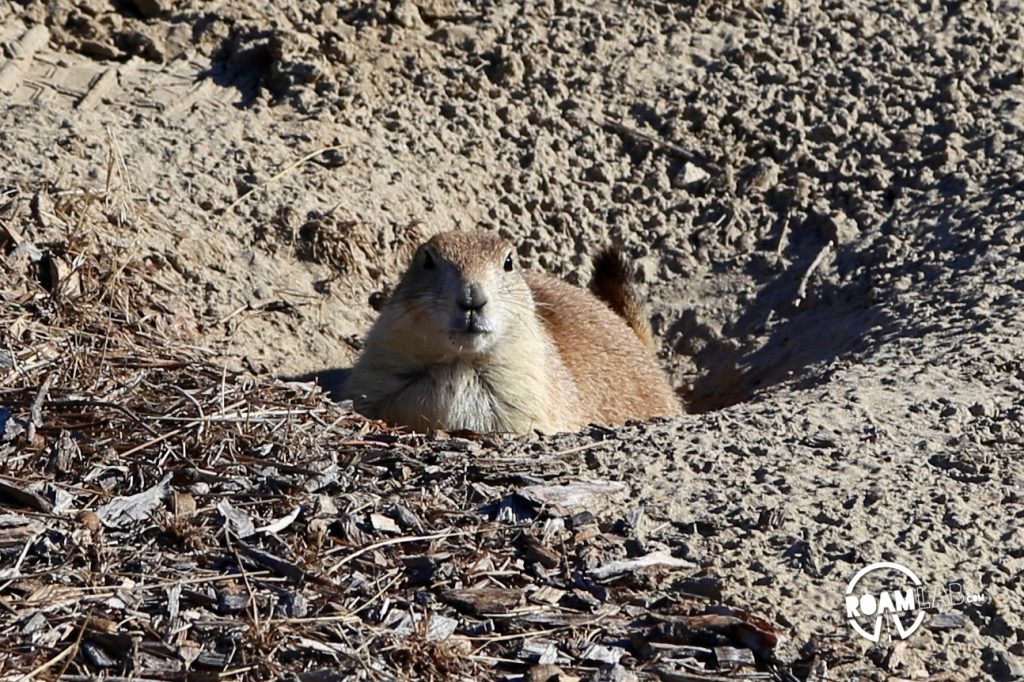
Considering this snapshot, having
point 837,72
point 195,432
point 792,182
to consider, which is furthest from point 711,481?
point 837,72

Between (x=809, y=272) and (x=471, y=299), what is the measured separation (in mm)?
2435

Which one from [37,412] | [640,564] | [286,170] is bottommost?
[37,412]

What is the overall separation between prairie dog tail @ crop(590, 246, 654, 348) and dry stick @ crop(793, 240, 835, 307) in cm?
77

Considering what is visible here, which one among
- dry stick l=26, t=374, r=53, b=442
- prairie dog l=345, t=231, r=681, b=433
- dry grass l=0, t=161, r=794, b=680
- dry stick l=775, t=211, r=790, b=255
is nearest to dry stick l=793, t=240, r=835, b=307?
dry stick l=775, t=211, r=790, b=255

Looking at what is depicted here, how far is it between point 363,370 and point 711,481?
6.12 ft

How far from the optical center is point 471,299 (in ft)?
18.0

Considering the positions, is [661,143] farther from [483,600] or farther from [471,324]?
[483,600]

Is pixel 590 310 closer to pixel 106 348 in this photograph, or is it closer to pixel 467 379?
pixel 467 379

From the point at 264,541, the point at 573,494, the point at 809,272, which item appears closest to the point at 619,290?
the point at 809,272

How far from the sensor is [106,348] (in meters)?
5.16

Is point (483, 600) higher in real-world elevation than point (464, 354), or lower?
lower

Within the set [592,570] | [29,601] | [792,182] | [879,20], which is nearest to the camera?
[29,601]

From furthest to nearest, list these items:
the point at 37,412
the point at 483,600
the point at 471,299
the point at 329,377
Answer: the point at 329,377
the point at 471,299
the point at 37,412
the point at 483,600

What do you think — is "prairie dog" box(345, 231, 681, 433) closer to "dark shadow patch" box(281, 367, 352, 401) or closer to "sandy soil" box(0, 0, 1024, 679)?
"dark shadow patch" box(281, 367, 352, 401)
